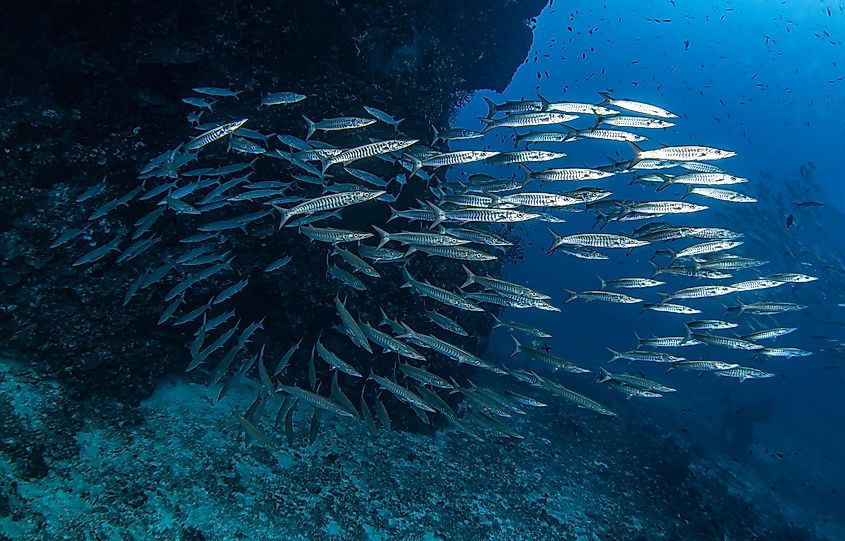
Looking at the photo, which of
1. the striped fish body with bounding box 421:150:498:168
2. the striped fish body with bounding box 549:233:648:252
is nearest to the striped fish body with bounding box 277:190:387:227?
the striped fish body with bounding box 421:150:498:168

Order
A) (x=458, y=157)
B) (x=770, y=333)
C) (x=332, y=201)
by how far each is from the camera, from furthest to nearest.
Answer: (x=770, y=333)
(x=458, y=157)
(x=332, y=201)

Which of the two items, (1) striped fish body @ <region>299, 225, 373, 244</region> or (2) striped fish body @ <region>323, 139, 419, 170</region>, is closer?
(2) striped fish body @ <region>323, 139, 419, 170</region>

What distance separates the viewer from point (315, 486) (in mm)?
6848

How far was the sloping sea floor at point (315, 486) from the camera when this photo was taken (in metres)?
5.33

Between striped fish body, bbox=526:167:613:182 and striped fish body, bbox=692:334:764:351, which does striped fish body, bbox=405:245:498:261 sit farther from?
striped fish body, bbox=692:334:764:351

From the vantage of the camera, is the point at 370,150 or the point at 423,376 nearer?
the point at 370,150

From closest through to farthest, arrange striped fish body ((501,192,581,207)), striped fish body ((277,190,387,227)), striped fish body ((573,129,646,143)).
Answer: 1. striped fish body ((277,190,387,227))
2. striped fish body ((501,192,581,207))
3. striped fish body ((573,129,646,143))

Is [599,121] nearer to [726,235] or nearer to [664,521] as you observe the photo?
[726,235]

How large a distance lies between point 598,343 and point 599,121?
42609 mm

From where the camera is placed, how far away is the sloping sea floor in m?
5.33

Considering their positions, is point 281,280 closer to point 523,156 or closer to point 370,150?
point 370,150

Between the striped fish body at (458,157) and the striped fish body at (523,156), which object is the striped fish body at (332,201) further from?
the striped fish body at (523,156)

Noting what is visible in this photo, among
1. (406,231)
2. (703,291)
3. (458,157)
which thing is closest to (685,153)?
(703,291)

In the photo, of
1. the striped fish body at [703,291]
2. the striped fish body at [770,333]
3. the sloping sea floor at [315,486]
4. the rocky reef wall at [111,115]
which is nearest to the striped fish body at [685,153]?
the striped fish body at [703,291]
